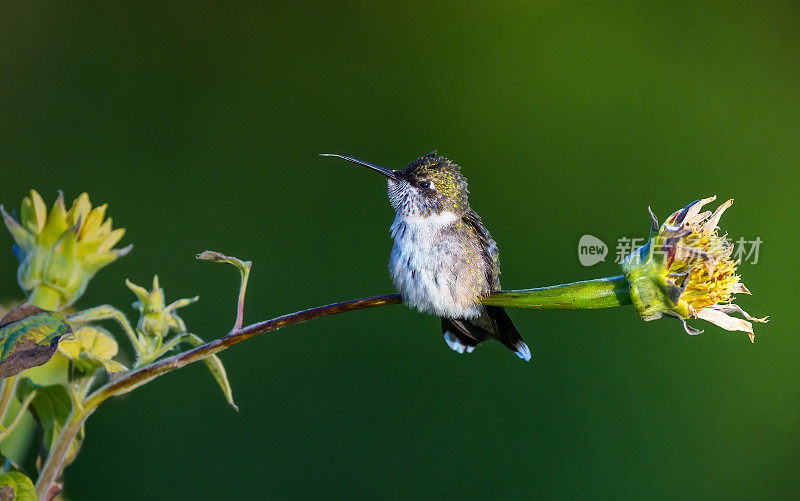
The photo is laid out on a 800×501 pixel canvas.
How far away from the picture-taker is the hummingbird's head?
78 cm

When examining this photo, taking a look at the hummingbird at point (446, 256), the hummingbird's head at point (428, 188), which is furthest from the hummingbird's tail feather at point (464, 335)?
the hummingbird's head at point (428, 188)

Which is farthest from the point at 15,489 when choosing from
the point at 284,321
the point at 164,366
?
the point at 284,321

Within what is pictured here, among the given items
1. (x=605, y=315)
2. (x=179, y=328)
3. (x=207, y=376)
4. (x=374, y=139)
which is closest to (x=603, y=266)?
(x=605, y=315)

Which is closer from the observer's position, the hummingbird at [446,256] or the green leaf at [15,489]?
the green leaf at [15,489]

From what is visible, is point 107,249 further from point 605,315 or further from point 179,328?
point 605,315

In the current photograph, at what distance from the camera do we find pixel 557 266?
210 centimetres

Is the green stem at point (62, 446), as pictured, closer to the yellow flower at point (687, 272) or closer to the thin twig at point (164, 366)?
the thin twig at point (164, 366)

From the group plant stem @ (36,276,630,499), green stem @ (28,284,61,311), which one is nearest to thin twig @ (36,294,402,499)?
plant stem @ (36,276,630,499)

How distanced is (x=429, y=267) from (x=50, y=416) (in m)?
0.36

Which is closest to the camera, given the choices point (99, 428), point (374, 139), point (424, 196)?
point (424, 196)

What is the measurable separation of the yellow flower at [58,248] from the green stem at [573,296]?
1.15 feet

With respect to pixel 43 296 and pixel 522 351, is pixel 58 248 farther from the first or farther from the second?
pixel 522 351

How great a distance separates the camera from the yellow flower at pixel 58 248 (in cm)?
65

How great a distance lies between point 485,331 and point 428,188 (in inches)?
6.4
